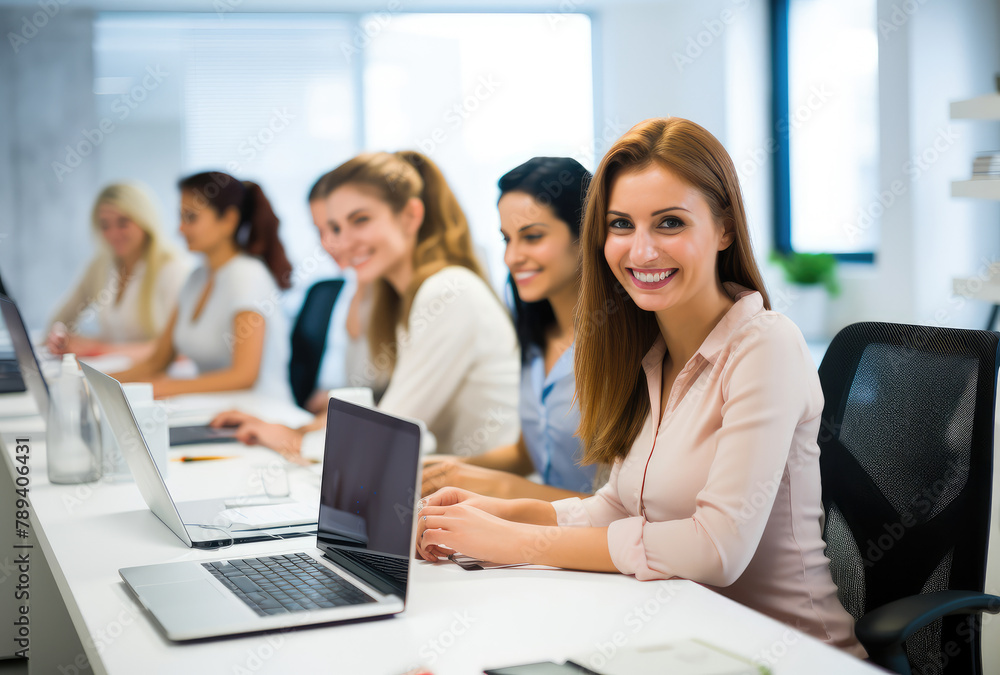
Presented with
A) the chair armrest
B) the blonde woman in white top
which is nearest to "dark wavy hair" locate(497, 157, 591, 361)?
the chair armrest

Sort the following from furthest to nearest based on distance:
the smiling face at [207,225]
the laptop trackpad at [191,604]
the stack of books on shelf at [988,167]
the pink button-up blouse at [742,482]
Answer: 1. the smiling face at [207,225]
2. the stack of books on shelf at [988,167]
3. the pink button-up blouse at [742,482]
4. the laptop trackpad at [191,604]

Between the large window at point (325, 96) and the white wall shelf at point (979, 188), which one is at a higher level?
the large window at point (325, 96)

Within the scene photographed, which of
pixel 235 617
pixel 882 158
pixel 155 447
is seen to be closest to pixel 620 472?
pixel 235 617

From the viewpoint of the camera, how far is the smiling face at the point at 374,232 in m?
2.58

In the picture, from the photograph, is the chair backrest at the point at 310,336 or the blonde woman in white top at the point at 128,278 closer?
the chair backrest at the point at 310,336

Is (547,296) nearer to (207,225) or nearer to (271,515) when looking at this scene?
(271,515)

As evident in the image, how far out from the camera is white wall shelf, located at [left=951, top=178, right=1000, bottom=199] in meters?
2.16

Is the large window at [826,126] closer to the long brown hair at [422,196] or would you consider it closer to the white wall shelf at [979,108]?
the white wall shelf at [979,108]

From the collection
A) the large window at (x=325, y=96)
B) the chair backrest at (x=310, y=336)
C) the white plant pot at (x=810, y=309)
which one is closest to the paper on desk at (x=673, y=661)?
the chair backrest at (x=310, y=336)

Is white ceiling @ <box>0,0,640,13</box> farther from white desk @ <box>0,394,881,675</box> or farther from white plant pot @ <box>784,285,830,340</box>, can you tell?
white desk @ <box>0,394,881,675</box>

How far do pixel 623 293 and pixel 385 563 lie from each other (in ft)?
2.02

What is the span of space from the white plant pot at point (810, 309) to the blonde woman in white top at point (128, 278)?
329cm

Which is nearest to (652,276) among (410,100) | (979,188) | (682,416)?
(682,416)

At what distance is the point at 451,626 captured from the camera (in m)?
1.01
